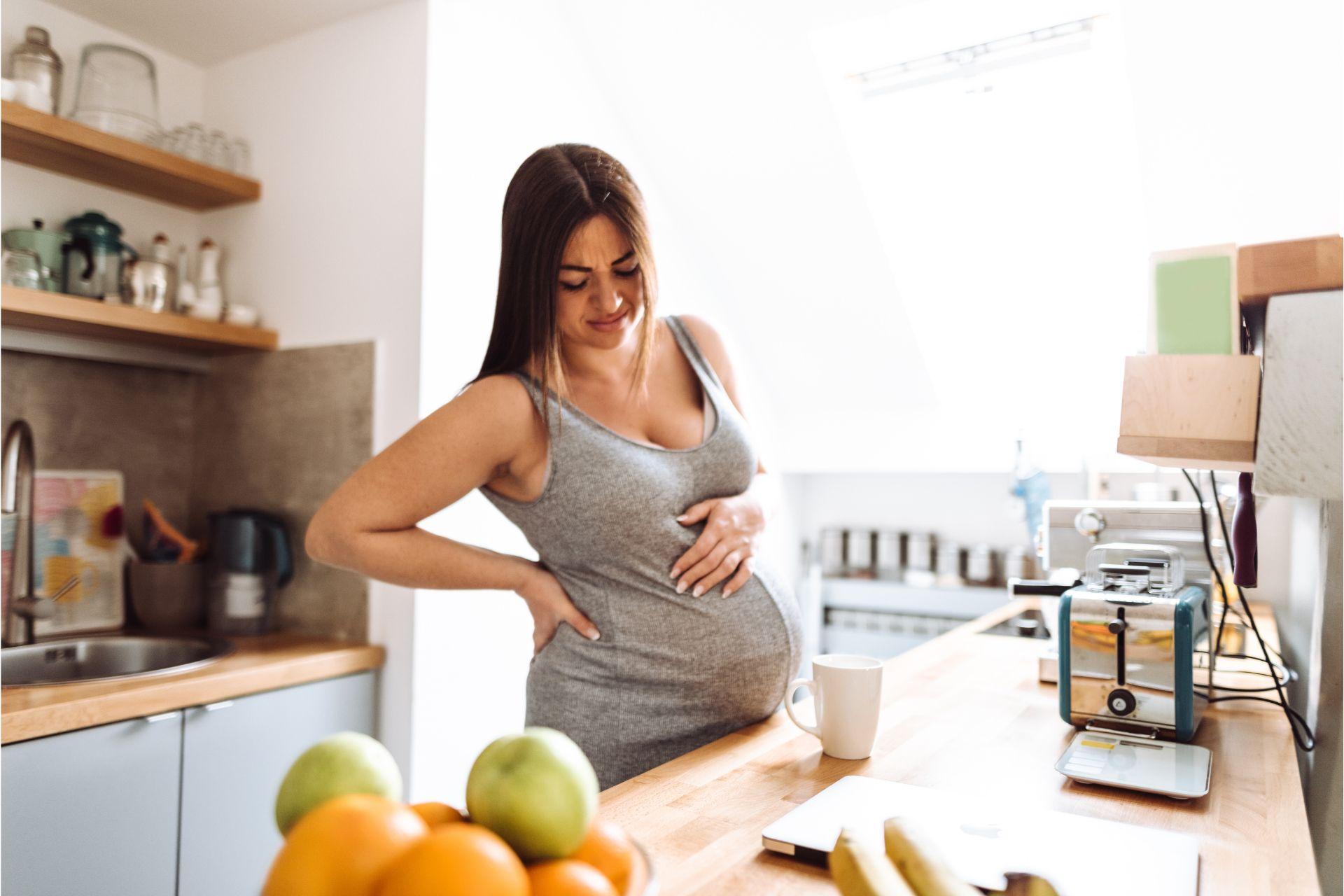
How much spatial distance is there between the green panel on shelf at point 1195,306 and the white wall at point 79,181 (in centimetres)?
219

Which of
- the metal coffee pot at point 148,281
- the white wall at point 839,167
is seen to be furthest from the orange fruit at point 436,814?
the white wall at point 839,167

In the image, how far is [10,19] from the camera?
1970mm

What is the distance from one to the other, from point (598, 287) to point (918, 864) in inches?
31.1

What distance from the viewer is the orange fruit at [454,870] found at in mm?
401

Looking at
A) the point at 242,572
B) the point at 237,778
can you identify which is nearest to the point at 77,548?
the point at 242,572

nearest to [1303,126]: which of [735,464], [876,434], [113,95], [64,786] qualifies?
[876,434]

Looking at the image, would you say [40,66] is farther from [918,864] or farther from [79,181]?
[918,864]

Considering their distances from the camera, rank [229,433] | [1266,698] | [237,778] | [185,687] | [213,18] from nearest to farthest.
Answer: [1266,698]
[185,687]
[237,778]
[213,18]
[229,433]

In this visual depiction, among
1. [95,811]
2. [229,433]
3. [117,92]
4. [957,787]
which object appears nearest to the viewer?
[957,787]

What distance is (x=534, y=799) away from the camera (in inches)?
18.9

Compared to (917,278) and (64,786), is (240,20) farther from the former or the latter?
(917,278)

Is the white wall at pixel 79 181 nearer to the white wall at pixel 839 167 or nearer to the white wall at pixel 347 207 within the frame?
the white wall at pixel 347 207

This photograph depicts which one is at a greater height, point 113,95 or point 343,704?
point 113,95

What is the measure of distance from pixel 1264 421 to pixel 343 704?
1834 millimetres
